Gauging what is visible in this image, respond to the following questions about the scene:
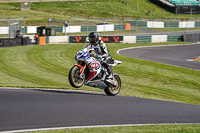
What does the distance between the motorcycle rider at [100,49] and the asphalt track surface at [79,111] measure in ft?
4.22

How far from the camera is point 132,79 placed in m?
16.9

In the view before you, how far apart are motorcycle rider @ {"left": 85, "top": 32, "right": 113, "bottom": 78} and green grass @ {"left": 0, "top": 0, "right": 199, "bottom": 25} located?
150ft

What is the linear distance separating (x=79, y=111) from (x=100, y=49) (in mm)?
3053

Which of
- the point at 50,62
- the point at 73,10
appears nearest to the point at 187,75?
the point at 50,62

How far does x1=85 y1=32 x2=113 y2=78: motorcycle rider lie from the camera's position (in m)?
10.4

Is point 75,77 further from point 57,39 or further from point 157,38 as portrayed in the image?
point 157,38

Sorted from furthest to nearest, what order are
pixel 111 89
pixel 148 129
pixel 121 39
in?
1. pixel 121 39
2. pixel 111 89
3. pixel 148 129

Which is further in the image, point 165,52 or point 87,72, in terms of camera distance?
point 165,52

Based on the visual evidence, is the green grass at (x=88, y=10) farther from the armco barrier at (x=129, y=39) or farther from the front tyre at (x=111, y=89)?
the front tyre at (x=111, y=89)

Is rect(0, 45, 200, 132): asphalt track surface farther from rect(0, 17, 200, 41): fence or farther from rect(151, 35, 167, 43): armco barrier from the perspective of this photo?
rect(151, 35, 167, 43): armco barrier

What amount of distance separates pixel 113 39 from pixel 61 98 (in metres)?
27.2

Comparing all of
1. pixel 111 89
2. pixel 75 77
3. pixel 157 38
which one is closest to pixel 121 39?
pixel 157 38


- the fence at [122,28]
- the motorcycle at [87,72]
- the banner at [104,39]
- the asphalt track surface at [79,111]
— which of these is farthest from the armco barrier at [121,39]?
the asphalt track surface at [79,111]

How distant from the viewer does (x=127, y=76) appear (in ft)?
57.9
